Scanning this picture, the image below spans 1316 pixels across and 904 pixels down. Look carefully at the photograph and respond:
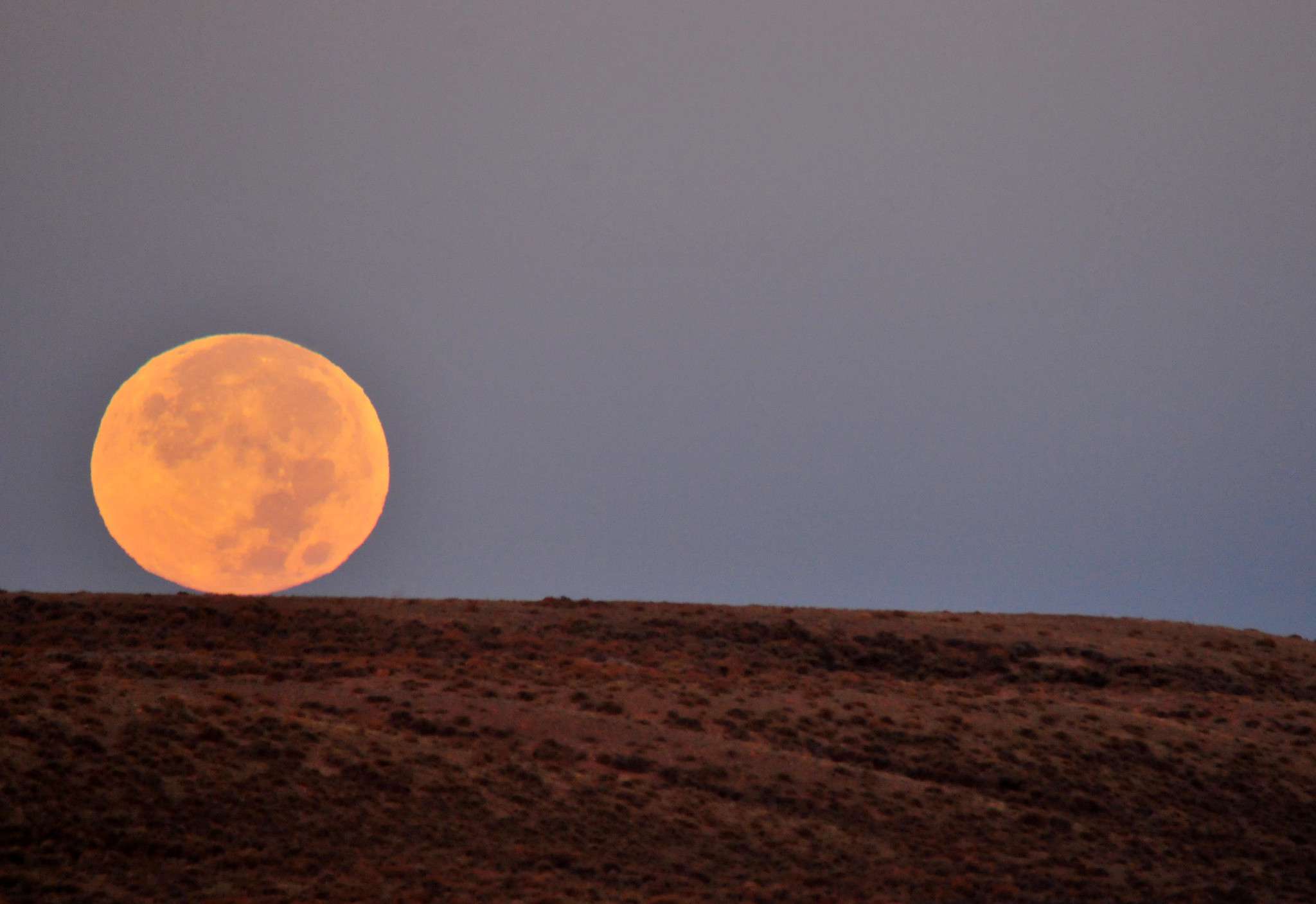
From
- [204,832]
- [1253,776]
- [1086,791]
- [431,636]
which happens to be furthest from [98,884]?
[1253,776]

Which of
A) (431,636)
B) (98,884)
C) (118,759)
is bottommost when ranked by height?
(98,884)

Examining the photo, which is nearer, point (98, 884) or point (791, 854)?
point (98, 884)

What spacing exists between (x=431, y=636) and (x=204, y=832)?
16.8m

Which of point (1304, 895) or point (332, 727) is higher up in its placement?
point (332, 727)

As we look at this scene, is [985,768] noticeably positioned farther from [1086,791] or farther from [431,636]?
[431,636]

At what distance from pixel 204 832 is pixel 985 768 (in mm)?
Result: 21227

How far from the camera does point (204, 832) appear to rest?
26438mm

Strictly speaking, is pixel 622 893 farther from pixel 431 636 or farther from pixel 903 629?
pixel 903 629

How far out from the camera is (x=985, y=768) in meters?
35.7

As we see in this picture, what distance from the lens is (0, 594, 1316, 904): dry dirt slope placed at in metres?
26.6

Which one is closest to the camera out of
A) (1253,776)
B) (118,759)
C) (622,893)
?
(622,893)

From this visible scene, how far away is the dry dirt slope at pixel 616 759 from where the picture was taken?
87.1 feet

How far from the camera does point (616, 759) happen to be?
3281 centimetres

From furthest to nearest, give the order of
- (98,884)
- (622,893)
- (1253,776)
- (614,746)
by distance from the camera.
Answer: (1253,776)
(614,746)
(622,893)
(98,884)
